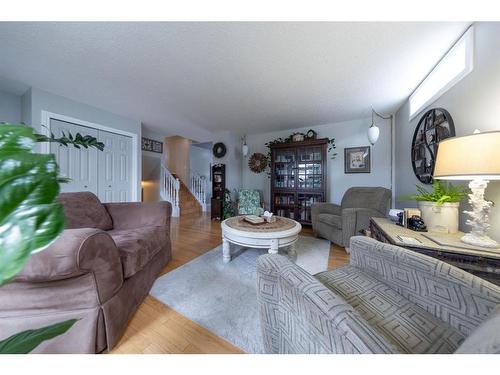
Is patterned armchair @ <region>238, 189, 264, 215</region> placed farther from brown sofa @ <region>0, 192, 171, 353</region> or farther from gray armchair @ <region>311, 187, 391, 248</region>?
brown sofa @ <region>0, 192, 171, 353</region>

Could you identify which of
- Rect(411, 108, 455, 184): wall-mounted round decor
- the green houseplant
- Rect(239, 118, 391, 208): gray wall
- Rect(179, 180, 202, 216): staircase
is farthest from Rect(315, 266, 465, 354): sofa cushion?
Rect(179, 180, 202, 216): staircase

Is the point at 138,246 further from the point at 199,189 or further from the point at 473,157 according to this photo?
the point at 199,189

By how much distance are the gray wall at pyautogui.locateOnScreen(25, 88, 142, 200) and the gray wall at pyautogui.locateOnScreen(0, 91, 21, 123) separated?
0.09m

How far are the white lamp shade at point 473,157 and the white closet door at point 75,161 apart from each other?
4.06 m

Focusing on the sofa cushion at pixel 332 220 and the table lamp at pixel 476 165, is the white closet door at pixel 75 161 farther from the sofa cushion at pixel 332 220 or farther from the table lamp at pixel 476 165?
the table lamp at pixel 476 165

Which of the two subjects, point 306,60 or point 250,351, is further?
point 306,60

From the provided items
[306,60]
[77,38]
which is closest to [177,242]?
[77,38]

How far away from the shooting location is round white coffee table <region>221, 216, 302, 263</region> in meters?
1.76

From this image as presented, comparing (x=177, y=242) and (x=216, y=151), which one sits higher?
(x=216, y=151)

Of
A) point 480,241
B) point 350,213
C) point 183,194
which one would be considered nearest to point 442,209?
point 480,241

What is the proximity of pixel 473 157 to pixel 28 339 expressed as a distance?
5.65 ft

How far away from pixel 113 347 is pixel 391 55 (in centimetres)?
299

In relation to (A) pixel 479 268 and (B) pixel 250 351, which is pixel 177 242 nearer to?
(B) pixel 250 351
